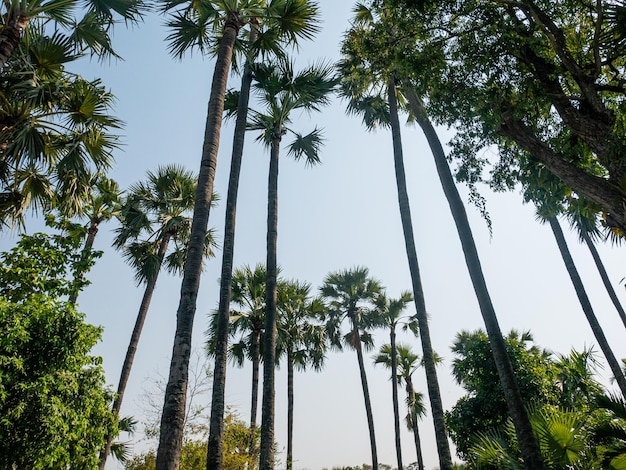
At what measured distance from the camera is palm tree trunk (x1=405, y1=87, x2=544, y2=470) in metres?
6.71

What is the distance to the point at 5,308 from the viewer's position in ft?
21.8

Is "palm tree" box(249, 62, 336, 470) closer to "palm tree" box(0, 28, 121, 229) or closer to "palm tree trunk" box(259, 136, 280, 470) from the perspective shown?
"palm tree trunk" box(259, 136, 280, 470)

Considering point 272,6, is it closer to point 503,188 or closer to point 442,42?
point 442,42

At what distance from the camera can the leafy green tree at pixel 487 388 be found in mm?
14242

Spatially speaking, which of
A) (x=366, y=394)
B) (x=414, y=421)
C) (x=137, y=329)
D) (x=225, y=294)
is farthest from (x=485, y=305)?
(x=414, y=421)

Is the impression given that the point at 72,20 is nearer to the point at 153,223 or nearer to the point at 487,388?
the point at 153,223

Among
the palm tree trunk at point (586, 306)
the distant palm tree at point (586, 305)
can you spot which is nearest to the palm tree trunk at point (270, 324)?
the distant palm tree at point (586, 305)

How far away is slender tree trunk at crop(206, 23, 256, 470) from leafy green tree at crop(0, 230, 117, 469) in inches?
80.3

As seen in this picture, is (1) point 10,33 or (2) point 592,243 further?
(2) point 592,243

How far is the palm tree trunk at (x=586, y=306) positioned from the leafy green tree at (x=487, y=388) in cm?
227

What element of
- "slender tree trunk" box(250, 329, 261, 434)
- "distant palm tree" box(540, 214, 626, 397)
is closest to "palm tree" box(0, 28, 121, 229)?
"slender tree trunk" box(250, 329, 261, 434)

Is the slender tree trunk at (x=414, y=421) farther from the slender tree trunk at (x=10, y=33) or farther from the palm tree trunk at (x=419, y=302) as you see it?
the slender tree trunk at (x=10, y=33)

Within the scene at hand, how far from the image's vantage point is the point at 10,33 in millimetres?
8016

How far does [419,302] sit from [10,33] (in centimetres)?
1137
